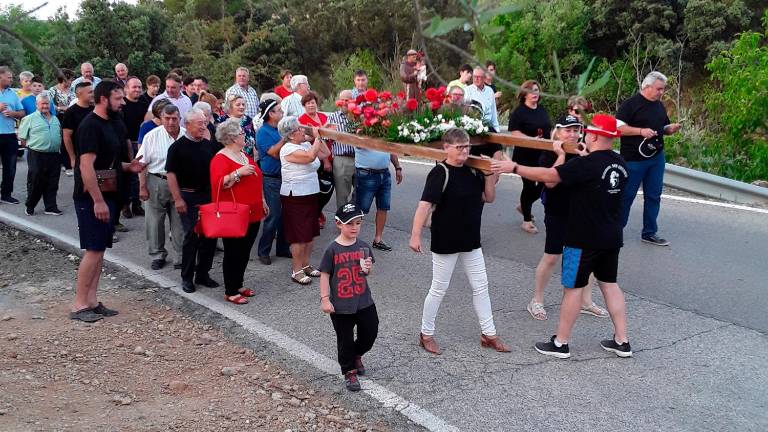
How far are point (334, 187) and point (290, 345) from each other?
3279 millimetres

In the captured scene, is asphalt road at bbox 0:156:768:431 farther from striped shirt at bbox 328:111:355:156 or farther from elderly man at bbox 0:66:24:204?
elderly man at bbox 0:66:24:204

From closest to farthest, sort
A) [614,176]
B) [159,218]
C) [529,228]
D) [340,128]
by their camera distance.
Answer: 1. [614,176]
2. [340,128]
3. [159,218]
4. [529,228]

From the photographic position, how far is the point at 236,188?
273 inches

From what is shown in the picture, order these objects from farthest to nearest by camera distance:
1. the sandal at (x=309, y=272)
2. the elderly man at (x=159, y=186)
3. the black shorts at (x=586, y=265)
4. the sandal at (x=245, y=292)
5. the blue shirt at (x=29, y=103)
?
1. the blue shirt at (x=29, y=103)
2. the elderly man at (x=159, y=186)
3. the sandal at (x=309, y=272)
4. the sandal at (x=245, y=292)
5. the black shorts at (x=586, y=265)

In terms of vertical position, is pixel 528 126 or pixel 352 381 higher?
pixel 528 126

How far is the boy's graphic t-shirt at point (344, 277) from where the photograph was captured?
5.15 meters

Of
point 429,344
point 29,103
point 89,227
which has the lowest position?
point 429,344

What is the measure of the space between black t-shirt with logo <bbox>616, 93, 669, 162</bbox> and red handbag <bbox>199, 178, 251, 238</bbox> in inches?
181

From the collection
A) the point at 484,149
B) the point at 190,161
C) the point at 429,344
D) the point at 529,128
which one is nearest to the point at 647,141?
the point at 529,128

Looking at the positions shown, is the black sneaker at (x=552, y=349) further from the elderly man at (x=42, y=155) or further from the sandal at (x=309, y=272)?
the elderly man at (x=42, y=155)

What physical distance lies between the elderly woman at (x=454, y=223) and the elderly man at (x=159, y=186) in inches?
133

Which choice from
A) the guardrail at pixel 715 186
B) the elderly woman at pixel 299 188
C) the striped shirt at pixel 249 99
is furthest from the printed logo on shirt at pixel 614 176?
the striped shirt at pixel 249 99

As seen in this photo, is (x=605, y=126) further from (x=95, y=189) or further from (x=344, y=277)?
(x=95, y=189)

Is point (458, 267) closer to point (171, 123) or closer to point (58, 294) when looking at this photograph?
point (171, 123)
